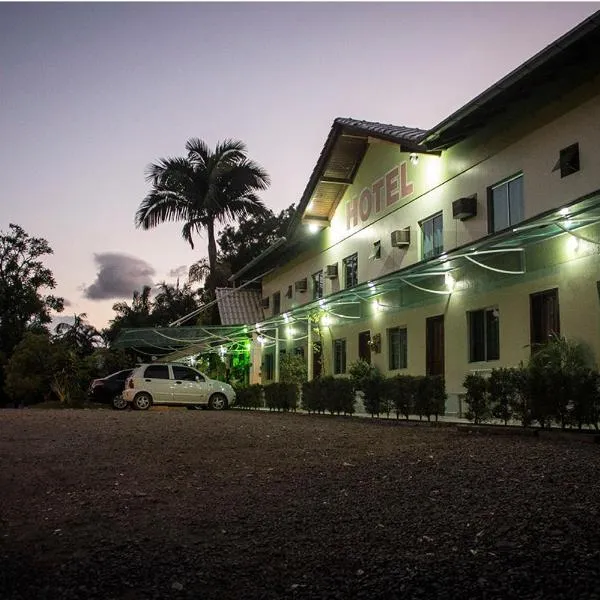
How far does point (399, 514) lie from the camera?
552 cm

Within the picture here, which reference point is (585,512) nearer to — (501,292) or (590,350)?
(590,350)

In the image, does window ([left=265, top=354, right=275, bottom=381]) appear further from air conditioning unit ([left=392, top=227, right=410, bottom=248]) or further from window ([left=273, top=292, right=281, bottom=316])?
air conditioning unit ([left=392, top=227, right=410, bottom=248])

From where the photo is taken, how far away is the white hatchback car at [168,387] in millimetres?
23625

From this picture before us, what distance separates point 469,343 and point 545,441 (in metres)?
6.93

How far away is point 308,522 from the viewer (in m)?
5.46

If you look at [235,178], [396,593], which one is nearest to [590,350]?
[396,593]

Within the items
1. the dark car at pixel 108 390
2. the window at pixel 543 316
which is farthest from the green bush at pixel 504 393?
the dark car at pixel 108 390

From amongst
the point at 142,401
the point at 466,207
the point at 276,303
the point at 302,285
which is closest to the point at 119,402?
the point at 142,401

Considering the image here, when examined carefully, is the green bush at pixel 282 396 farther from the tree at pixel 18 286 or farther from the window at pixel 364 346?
the tree at pixel 18 286

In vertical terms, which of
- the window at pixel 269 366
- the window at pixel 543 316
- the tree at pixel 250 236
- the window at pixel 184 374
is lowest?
the window at pixel 184 374

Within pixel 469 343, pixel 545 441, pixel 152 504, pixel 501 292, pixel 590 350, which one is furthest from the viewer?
pixel 469 343

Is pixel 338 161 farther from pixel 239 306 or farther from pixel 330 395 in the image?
pixel 239 306

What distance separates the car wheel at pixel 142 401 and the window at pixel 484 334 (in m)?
11.8

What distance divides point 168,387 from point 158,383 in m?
0.35
